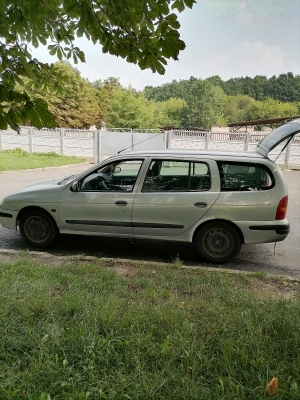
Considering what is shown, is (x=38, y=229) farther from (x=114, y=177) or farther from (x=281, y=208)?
(x=281, y=208)

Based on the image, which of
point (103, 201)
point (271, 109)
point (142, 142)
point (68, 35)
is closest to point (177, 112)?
point (271, 109)

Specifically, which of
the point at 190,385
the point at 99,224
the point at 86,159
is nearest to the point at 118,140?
the point at 86,159

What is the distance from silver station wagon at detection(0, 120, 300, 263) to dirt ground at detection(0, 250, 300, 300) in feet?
1.84

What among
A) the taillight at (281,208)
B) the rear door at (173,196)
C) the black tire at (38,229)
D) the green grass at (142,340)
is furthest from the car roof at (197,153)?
the green grass at (142,340)

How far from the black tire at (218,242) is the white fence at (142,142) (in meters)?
13.8

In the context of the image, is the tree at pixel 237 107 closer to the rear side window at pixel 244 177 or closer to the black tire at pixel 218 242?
the rear side window at pixel 244 177

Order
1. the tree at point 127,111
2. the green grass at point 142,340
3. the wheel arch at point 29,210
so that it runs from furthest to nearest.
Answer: the tree at point 127,111 < the wheel arch at point 29,210 < the green grass at point 142,340

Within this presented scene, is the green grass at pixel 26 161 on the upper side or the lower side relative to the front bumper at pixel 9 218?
upper

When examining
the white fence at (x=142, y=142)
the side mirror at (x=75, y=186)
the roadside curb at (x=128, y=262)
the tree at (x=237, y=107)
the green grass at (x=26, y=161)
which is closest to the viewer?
the roadside curb at (x=128, y=262)

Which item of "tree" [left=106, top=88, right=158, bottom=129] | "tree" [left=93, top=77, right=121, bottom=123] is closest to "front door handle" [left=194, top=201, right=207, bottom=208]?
"tree" [left=106, top=88, right=158, bottom=129]

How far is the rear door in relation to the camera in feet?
15.0

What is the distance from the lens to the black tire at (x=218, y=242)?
4598 millimetres

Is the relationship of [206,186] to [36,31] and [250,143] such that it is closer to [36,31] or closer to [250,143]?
[36,31]

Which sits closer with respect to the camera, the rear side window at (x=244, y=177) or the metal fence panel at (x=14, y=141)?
the rear side window at (x=244, y=177)
